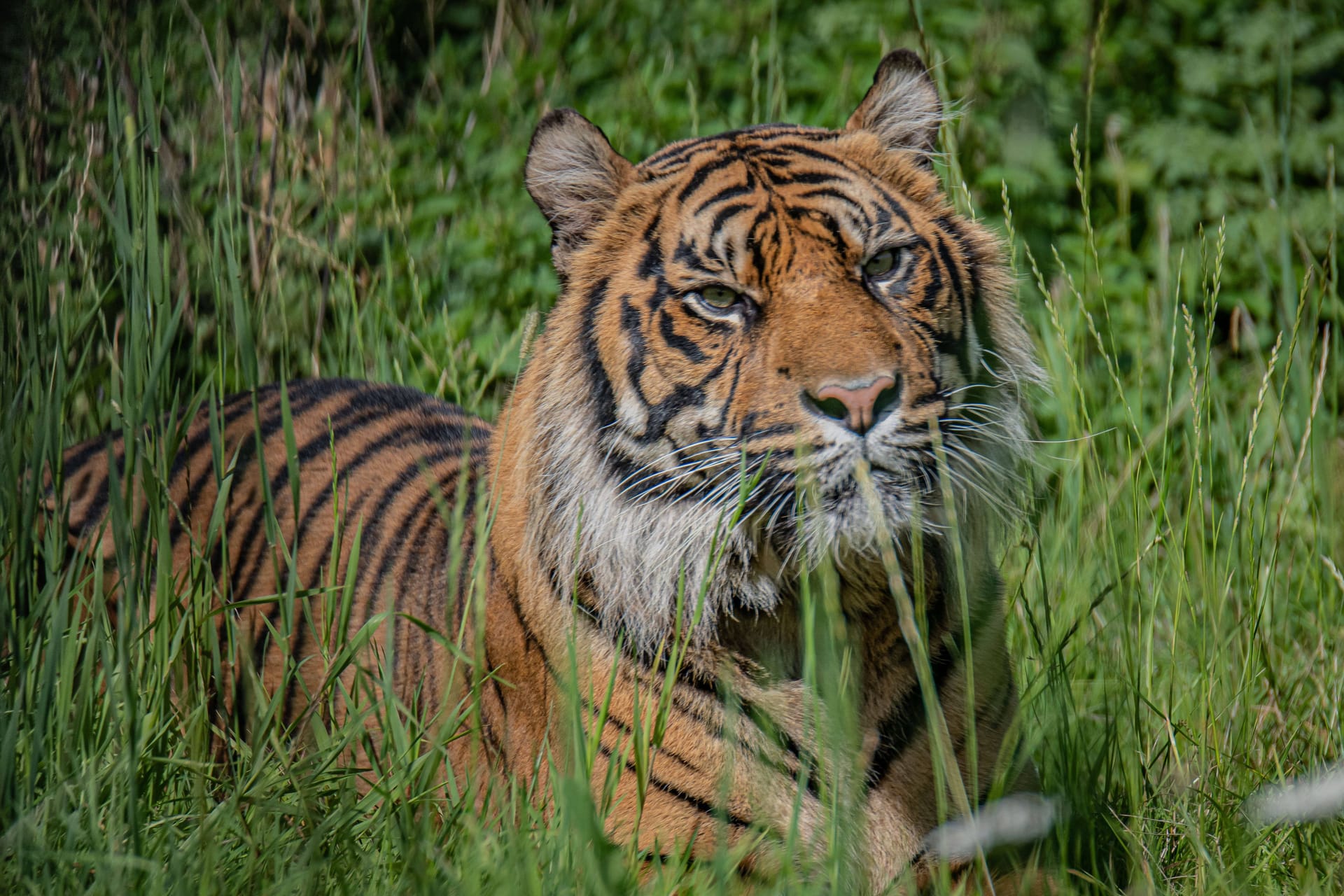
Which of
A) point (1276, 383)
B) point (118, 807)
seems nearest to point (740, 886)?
point (118, 807)

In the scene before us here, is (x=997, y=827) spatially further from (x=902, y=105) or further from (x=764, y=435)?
(x=902, y=105)

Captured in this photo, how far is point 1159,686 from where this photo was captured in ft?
8.39

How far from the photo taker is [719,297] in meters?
2.25

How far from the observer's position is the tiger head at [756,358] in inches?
79.3

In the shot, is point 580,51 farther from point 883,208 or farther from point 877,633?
point 877,633

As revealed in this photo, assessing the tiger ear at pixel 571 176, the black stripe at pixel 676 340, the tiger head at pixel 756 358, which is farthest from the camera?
the tiger ear at pixel 571 176

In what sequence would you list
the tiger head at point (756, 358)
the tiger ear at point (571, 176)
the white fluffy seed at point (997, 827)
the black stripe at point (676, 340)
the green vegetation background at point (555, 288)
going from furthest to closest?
1. the tiger ear at point (571, 176)
2. the black stripe at point (676, 340)
3. the tiger head at point (756, 358)
4. the green vegetation background at point (555, 288)
5. the white fluffy seed at point (997, 827)

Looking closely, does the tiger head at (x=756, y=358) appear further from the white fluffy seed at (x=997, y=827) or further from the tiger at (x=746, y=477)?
the white fluffy seed at (x=997, y=827)

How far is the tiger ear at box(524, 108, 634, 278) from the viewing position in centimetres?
242

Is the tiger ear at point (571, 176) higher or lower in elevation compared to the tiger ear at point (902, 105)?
lower

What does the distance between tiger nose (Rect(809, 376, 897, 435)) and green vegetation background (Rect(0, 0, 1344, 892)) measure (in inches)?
16.6

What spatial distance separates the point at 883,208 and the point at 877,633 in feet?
2.39

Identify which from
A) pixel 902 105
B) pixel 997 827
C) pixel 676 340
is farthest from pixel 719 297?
pixel 997 827

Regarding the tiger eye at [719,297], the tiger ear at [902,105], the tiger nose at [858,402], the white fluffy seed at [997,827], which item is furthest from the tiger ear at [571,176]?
the white fluffy seed at [997,827]
